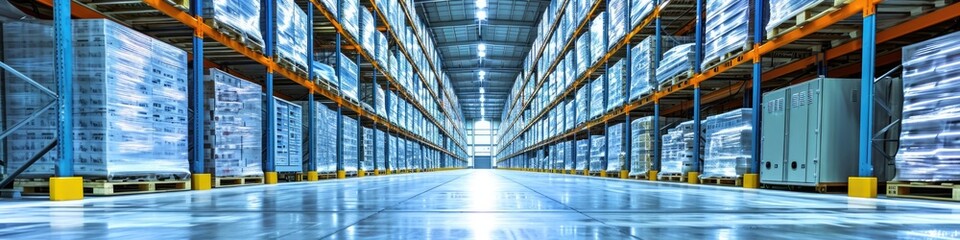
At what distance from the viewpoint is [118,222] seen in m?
2.20

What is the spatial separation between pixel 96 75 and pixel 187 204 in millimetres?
1600

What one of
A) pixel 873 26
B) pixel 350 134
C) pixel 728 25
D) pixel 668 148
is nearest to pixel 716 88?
pixel 668 148

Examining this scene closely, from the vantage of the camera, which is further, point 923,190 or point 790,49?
point 790,49

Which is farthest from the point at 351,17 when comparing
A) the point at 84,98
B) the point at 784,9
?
the point at 784,9

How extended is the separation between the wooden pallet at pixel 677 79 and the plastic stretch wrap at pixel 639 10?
4.06 feet

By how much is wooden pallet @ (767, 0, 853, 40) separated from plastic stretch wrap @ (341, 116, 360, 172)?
7325mm

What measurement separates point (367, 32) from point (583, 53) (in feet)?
16.8

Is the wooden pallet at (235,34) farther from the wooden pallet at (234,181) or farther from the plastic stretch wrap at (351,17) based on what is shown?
A: the plastic stretch wrap at (351,17)

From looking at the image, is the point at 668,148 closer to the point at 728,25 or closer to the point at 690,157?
the point at 690,157

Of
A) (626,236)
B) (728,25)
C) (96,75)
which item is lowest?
(626,236)

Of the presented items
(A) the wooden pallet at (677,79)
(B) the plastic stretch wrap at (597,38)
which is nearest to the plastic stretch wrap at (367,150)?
(B) the plastic stretch wrap at (597,38)

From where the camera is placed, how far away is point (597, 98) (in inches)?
452

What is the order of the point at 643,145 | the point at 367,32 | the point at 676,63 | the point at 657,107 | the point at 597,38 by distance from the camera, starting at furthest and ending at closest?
the point at 597,38 → the point at 367,32 → the point at 643,145 → the point at 657,107 → the point at 676,63

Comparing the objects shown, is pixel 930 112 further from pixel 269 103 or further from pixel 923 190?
pixel 269 103
